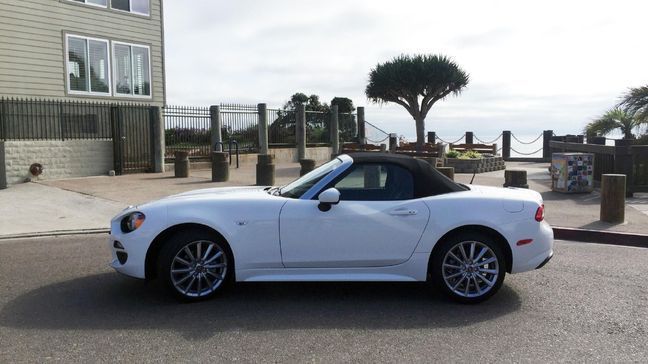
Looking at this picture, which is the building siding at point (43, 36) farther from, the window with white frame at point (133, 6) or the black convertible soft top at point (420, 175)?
the black convertible soft top at point (420, 175)

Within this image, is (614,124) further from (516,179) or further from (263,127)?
(263,127)

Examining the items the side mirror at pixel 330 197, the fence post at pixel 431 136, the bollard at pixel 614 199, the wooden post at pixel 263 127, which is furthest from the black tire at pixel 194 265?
the fence post at pixel 431 136

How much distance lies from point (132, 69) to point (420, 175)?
1724 centimetres

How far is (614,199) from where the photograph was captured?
927 centimetres

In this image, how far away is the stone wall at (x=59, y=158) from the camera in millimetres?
15477

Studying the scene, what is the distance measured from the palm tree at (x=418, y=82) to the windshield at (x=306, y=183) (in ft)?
58.2

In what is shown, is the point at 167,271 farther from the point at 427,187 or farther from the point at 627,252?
the point at 627,252

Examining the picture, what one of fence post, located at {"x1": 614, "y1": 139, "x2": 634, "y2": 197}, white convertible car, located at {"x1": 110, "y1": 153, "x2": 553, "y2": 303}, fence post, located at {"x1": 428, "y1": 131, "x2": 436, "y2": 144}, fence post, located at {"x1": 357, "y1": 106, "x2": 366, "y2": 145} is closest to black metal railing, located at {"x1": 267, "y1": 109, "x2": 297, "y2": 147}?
fence post, located at {"x1": 357, "y1": 106, "x2": 366, "y2": 145}

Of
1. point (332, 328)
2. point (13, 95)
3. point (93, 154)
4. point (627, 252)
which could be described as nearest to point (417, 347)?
point (332, 328)

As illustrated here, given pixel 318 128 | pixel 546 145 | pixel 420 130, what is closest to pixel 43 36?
pixel 318 128

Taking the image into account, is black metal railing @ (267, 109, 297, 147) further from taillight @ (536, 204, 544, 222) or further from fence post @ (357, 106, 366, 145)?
taillight @ (536, 204, 544, 222)

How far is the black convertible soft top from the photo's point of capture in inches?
208

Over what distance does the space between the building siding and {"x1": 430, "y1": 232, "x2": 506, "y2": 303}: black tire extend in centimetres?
1641

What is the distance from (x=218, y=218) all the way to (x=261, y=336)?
3.98ft
